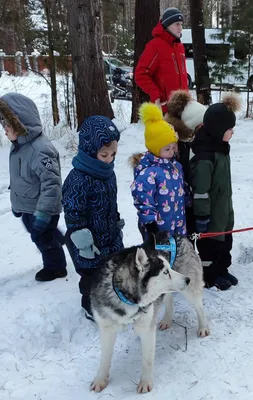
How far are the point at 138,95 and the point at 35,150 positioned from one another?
5.77 metres

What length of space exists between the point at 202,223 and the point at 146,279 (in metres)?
1.13

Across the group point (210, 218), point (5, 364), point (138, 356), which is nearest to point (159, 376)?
point (138, 356)

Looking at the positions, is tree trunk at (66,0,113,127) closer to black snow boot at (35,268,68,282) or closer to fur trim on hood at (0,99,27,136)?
fur trim on hood at (0,99,27,136)

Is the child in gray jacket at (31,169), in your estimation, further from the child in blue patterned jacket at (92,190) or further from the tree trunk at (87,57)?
the tree trunk at (87,57)

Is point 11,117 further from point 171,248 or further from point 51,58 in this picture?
point 51,58

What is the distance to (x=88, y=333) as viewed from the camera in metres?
3.12

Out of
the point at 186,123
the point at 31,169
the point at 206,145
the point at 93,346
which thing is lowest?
the point at 93,346

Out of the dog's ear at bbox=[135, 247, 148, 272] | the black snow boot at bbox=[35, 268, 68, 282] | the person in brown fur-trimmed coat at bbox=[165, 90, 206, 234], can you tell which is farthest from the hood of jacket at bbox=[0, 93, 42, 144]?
the dog's ear at bbox=[135, 247, 148, 272]

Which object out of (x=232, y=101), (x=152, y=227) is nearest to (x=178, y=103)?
(x=232, y=101)

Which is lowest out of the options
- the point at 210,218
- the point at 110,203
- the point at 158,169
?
the point at 210,218

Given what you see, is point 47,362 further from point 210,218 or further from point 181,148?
point 181,148

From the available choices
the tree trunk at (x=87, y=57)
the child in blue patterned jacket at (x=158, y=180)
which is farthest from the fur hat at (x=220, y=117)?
the tree trunk at (x=87, y=57)

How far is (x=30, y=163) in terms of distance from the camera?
347 centimetres

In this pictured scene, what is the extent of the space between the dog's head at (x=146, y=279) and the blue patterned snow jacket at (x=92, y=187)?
61 cm
